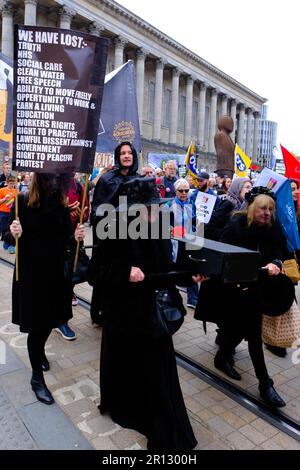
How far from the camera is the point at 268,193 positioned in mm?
3514

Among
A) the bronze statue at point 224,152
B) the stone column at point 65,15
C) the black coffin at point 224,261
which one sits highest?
the stone column at point 65,15

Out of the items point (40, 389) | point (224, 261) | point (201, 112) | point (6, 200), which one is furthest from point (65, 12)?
point (224, 261)

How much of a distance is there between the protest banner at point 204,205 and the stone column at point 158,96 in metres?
43.3

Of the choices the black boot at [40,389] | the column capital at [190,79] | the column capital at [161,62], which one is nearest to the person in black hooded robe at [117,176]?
the black boot at [40,389]

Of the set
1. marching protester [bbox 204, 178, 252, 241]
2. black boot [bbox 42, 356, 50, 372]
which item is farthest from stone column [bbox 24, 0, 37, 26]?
black boot [bbox 42, 356, 50, 372]

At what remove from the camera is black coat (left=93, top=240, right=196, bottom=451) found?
250 cm

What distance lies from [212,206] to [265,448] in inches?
153

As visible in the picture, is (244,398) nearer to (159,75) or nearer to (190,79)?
(159,75)

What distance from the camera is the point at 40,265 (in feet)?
10.6

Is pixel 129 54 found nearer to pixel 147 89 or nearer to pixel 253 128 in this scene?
pixel 147 89

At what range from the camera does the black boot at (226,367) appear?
3.89 meters

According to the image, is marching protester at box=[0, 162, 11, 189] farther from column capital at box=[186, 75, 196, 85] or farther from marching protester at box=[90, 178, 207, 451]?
column capital at box=[186, 75, 196, 85]

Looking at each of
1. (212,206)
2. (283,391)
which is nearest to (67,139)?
(283,391)

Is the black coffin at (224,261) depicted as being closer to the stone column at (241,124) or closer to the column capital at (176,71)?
the column capital at (176,71)
